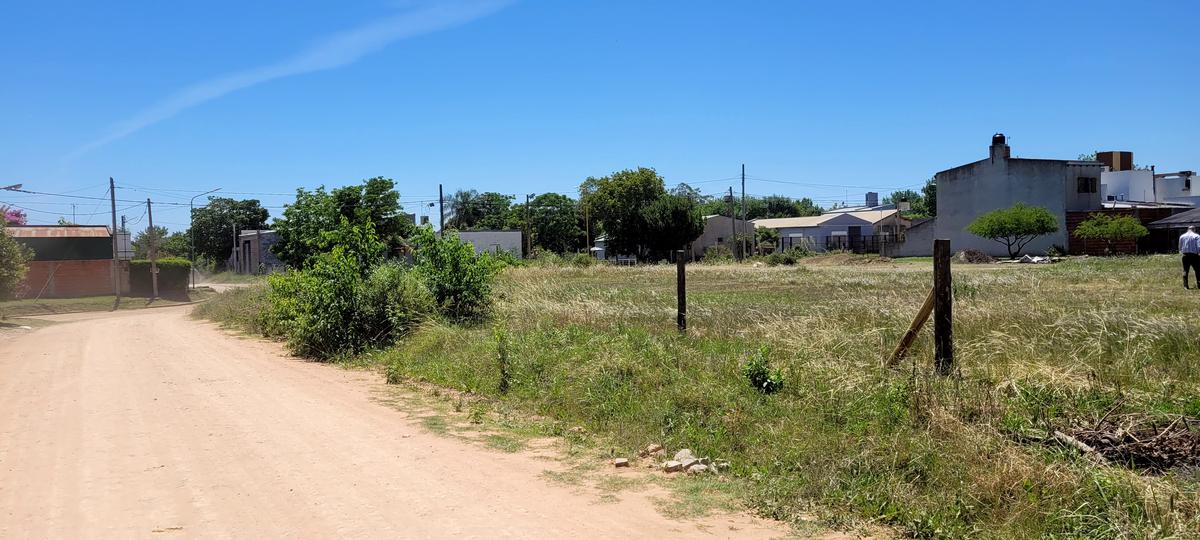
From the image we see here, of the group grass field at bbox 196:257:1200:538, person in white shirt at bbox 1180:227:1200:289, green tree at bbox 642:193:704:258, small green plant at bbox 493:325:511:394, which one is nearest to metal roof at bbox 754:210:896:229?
green tree at bbox 642:193:704:258

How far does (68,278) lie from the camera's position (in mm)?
49844

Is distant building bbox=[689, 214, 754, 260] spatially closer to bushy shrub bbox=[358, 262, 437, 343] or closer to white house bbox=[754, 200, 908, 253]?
white house bbox=[754, 200, 908, 253]

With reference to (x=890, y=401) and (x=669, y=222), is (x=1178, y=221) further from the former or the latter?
(x=890, y=401)

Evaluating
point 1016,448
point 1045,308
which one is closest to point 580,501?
point 1016,448

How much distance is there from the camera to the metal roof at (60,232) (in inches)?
1981

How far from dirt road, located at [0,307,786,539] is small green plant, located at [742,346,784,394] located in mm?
2752

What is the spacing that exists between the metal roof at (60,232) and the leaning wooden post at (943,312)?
56051 millimetres

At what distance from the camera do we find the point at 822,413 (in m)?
7.96

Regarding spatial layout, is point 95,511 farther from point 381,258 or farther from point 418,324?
point 381,258

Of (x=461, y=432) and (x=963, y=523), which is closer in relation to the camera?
(x=963, y=523)

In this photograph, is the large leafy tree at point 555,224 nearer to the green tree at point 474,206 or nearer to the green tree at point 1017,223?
the green tree at point 474,206

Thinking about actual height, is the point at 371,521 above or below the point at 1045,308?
below

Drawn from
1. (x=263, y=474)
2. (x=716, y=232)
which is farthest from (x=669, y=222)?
(x=263, y=474)

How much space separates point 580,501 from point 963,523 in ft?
9.24
